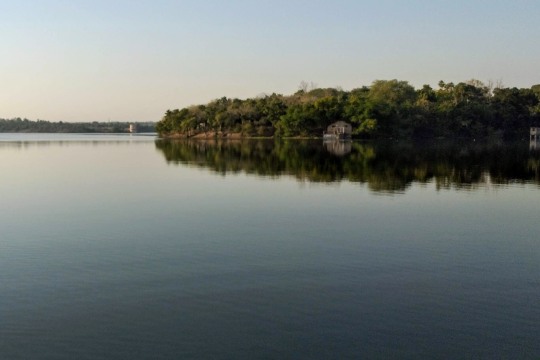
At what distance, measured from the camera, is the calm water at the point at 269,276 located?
8.57 metres

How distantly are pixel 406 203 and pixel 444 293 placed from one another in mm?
12435

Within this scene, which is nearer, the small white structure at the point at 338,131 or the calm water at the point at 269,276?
the calm water at the point at 269,276

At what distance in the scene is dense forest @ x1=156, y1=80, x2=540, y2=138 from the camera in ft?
351

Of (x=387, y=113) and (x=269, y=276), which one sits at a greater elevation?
(x=387, y=113)

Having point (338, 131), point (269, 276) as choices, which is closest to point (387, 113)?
point (338, 131)

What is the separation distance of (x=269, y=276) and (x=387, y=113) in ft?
318

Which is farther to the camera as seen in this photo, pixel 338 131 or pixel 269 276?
pixel 338 131

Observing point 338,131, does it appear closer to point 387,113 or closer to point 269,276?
point 387,113

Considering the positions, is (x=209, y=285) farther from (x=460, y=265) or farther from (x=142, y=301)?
(x=460, y=265)

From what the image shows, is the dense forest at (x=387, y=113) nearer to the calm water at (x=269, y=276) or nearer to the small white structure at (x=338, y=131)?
the small white structure at (x=338, y=131)

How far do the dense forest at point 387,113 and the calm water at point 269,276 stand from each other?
82.4 metres

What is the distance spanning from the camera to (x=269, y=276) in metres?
12.1

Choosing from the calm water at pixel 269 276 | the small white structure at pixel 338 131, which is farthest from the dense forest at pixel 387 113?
the calm water at pixel 269 276

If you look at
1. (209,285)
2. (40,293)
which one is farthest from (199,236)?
(40,293)
